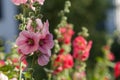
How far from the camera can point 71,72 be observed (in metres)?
6.17

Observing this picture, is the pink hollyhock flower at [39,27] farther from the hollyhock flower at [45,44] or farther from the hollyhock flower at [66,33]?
the hollyhock flower at [66,33]

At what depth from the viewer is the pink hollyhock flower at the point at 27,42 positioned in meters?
3.36

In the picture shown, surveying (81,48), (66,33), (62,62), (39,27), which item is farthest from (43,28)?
(66,33)

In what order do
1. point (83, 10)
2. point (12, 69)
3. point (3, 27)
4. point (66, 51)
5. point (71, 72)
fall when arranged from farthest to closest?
point (3, 27), point (83, 10), point (71, 72), point (66, 51), point (12, 69)

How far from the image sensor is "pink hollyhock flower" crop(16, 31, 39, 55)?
3363 mm

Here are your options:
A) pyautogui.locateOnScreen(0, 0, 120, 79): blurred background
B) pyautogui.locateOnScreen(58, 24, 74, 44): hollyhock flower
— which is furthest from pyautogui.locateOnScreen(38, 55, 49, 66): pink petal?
pyautogui.locateOnScreen(0, 0, 120, 79): blurred background

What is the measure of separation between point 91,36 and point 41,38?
22567mm

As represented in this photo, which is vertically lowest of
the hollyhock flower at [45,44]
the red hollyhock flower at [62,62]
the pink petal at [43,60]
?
the red hollyhock flower at [62,62]

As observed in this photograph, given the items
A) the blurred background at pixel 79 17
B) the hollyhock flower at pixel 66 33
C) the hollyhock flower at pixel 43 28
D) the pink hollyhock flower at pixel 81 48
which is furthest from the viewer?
the blurred background at pixel 79 17

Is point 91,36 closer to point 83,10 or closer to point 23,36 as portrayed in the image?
point 83,10

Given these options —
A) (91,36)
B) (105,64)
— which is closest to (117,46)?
(91,36)

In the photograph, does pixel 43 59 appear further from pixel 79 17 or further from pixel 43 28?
pixel 79 17

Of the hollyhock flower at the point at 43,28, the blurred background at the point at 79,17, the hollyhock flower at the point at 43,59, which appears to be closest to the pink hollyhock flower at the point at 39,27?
the hollyhock flower at the point at 43,28

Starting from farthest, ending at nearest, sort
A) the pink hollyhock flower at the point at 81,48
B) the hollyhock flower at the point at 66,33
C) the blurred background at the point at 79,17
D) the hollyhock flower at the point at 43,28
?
the blurred background at the point at 79,17, the hollyhock flower at the point at 66,33, the pink hollyhock flower at the point at 81,48, the hollyhock flower at the point at 43,28
